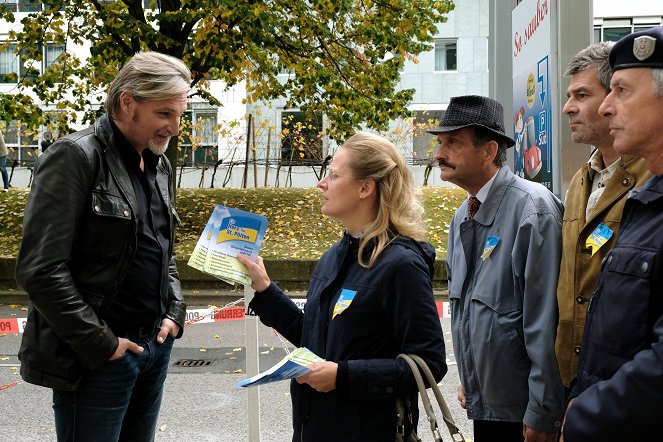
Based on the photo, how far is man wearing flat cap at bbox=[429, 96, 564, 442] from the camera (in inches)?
108

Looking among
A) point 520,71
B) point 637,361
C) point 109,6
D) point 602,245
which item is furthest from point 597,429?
point 109,6

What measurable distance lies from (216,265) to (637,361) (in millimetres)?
1673

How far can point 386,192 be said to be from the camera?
2.69 m

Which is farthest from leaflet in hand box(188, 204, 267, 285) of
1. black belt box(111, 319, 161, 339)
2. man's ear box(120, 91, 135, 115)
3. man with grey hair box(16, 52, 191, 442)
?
man's ear box(120, 91, 135, 115)

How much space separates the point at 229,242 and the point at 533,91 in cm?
191

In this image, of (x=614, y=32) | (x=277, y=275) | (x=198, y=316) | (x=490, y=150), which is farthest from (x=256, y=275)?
(x=614, y=32)

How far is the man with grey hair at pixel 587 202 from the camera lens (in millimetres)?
2529

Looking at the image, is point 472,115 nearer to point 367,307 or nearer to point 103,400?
point 367,307

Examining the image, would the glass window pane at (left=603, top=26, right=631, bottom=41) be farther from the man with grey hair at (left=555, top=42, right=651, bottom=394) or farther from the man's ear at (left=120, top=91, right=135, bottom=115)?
the man's ear at (left=120, top=91, right=135, bottom=115)

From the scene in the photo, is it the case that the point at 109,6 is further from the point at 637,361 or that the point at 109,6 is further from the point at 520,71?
the point at 637,361

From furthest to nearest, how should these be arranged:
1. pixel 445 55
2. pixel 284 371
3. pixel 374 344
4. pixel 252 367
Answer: pixel 445 55 < pixel 252 367 < pixel 374 344 < pixel 284 371

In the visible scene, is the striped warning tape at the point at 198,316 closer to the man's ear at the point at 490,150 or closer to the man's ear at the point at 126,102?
the man's ear at the point at 490,150

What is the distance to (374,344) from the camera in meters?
2.52

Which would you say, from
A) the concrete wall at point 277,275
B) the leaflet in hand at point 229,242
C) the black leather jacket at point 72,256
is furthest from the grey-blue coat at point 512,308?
the concrete wall at point 277,275
